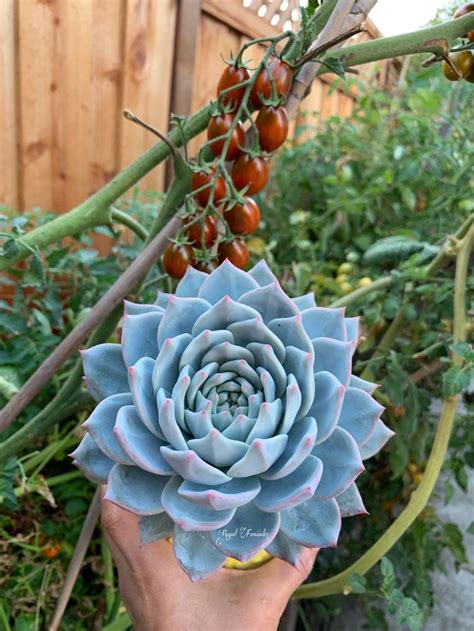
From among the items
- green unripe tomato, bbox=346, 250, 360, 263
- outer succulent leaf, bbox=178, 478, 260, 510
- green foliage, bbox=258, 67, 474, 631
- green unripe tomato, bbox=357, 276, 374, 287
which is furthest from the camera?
green unripe tomato, bbox=346, 250, 360, 263

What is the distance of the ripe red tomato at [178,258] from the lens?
453 millimetres

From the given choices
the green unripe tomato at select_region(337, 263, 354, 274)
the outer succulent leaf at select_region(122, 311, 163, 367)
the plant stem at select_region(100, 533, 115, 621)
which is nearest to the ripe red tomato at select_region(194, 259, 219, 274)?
the outer succulent leaf at select_region(122, 311, 163, 367)

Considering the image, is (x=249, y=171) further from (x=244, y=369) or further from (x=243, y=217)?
(x=244, y=369)

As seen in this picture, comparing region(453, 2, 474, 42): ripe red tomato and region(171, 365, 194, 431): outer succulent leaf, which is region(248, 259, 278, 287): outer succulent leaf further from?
region(453, 2, 474, 42): ripe red tomato

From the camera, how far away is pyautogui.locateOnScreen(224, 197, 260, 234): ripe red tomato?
46 cm

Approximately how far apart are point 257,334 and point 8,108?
1243 mm

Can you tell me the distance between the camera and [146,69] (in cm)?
152

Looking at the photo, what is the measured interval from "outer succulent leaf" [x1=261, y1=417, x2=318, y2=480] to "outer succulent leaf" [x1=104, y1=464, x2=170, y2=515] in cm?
6

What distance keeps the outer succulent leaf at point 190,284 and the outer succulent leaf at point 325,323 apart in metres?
0.08

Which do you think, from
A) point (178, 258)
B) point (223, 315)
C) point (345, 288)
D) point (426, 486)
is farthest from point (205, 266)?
point (345, 288)

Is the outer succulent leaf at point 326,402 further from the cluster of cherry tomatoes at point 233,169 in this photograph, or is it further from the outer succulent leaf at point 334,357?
the cluster of cherry tomatoes at point 233,169

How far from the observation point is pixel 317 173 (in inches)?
52.6

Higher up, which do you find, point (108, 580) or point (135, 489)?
point (135, 489)

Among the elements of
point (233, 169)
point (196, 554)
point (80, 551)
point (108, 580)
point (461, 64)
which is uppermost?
point (461, 64)
